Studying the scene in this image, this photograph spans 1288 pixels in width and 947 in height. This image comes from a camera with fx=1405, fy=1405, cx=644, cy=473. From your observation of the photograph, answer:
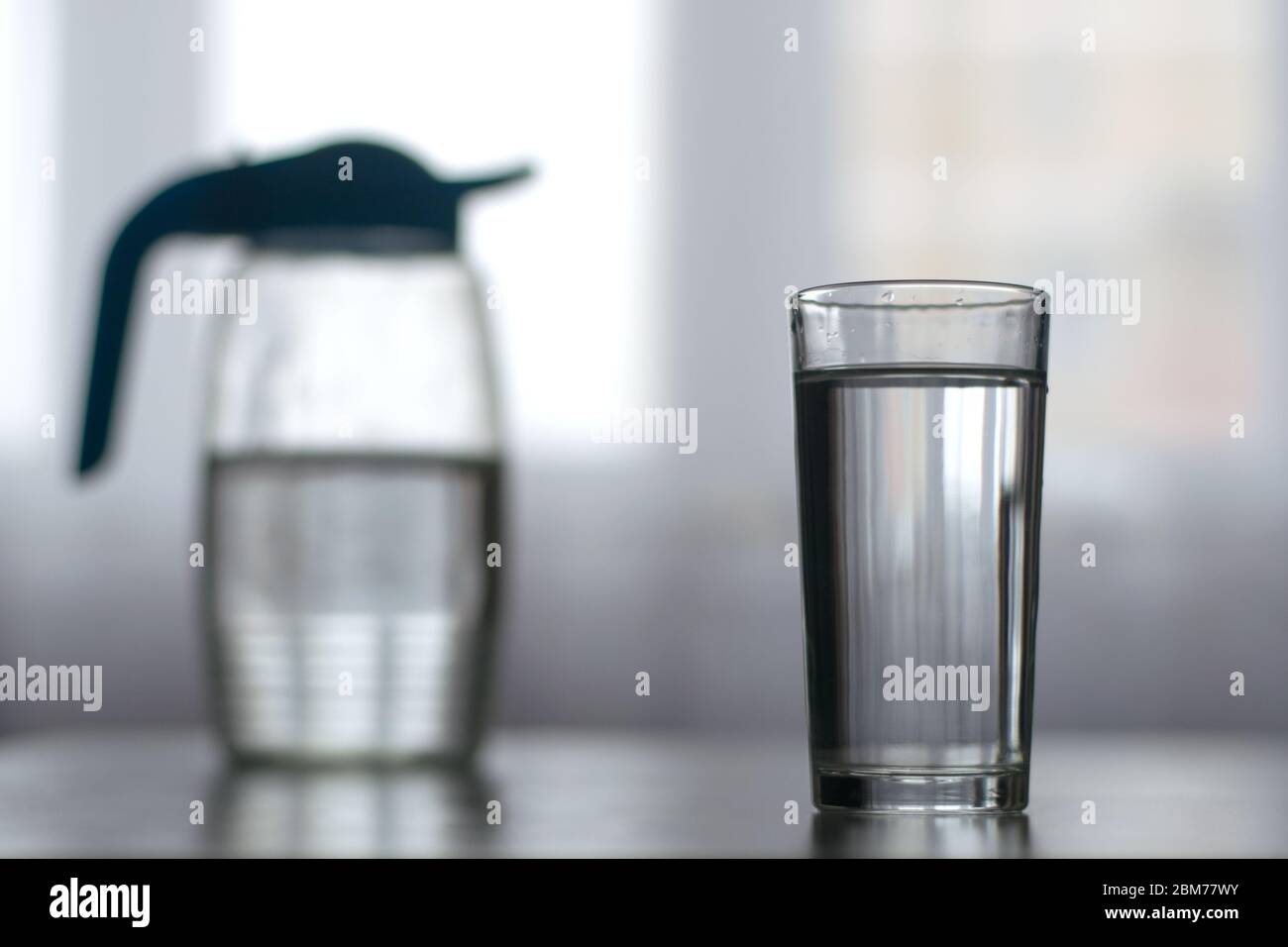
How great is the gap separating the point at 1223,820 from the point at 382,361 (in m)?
0.38

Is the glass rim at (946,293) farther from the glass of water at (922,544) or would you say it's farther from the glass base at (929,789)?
the glass base at (929,789)

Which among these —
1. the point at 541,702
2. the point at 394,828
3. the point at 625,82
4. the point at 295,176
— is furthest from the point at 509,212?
the point at 394,828

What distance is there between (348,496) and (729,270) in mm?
1002

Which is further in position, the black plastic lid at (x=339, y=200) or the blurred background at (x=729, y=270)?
the blurred background at (x=729, y=270)

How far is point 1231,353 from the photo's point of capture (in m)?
1.57

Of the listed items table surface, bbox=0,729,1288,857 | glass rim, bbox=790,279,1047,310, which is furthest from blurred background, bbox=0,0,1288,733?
glass rim, bbox=790,279,1047,310

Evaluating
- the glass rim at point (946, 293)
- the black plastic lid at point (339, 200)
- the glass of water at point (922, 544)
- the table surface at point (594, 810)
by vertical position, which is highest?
the black plastic lid at point (339, 200)

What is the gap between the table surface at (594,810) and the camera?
0.34m

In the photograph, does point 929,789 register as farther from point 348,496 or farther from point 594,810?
point 348,496

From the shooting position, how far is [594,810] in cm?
43

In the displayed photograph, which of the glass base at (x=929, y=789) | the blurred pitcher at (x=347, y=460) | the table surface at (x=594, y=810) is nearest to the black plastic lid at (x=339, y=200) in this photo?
the blurred pitcher at (x=347, y=460)

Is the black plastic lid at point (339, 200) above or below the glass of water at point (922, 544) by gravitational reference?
above

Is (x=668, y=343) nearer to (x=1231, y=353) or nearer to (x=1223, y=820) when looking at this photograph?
(x=1231, y=353)
